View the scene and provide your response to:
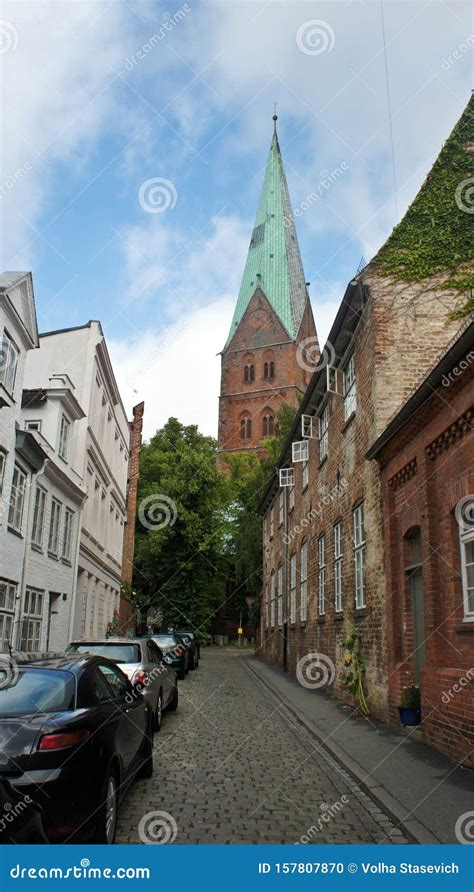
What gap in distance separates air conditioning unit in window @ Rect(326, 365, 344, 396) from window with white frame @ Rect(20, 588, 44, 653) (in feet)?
28.5

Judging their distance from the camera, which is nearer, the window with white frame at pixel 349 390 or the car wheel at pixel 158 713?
the car wheel at pixel 158 713

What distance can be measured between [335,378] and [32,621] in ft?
31.1

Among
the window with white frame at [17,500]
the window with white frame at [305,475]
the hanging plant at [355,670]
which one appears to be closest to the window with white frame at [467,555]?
the hanging plant at [355,670]

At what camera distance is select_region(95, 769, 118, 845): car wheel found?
194 inches

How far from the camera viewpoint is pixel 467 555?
8867mm

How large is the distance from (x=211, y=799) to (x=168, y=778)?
1.06m

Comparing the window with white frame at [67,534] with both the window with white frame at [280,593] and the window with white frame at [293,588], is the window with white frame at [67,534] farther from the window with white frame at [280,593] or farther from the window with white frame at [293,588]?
the window with white frame at [280,593]

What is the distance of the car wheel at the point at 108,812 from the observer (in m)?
4.93

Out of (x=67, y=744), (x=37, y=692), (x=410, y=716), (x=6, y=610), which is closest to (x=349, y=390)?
(x=410, y=716)

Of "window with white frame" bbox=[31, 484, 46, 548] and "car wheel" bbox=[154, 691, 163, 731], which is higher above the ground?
"window with white frame" bbox=[31, 484, 46, 548]

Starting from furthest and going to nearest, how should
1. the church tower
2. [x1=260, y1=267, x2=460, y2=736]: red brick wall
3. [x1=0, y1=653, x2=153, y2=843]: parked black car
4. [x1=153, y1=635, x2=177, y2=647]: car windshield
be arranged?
A: 1. the church tower
2. [x1=153, y1=635, x2=177, y2=647]: car windshield
3. [x1=260, y1=267, x2=460, y2=736]: red brick wall
4. [x1=0, y1=653, x2=153, y2=843]: parked black car

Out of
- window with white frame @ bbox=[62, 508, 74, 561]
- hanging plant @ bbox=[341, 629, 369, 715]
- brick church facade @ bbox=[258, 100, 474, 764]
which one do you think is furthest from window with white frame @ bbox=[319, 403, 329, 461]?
window with white frame @ bbox=[62, 508, 74, 561]

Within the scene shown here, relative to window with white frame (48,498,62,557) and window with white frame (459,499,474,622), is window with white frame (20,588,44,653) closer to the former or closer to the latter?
window with white frame (48,498,62,557)

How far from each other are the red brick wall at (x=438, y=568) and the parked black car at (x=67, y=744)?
416cm
